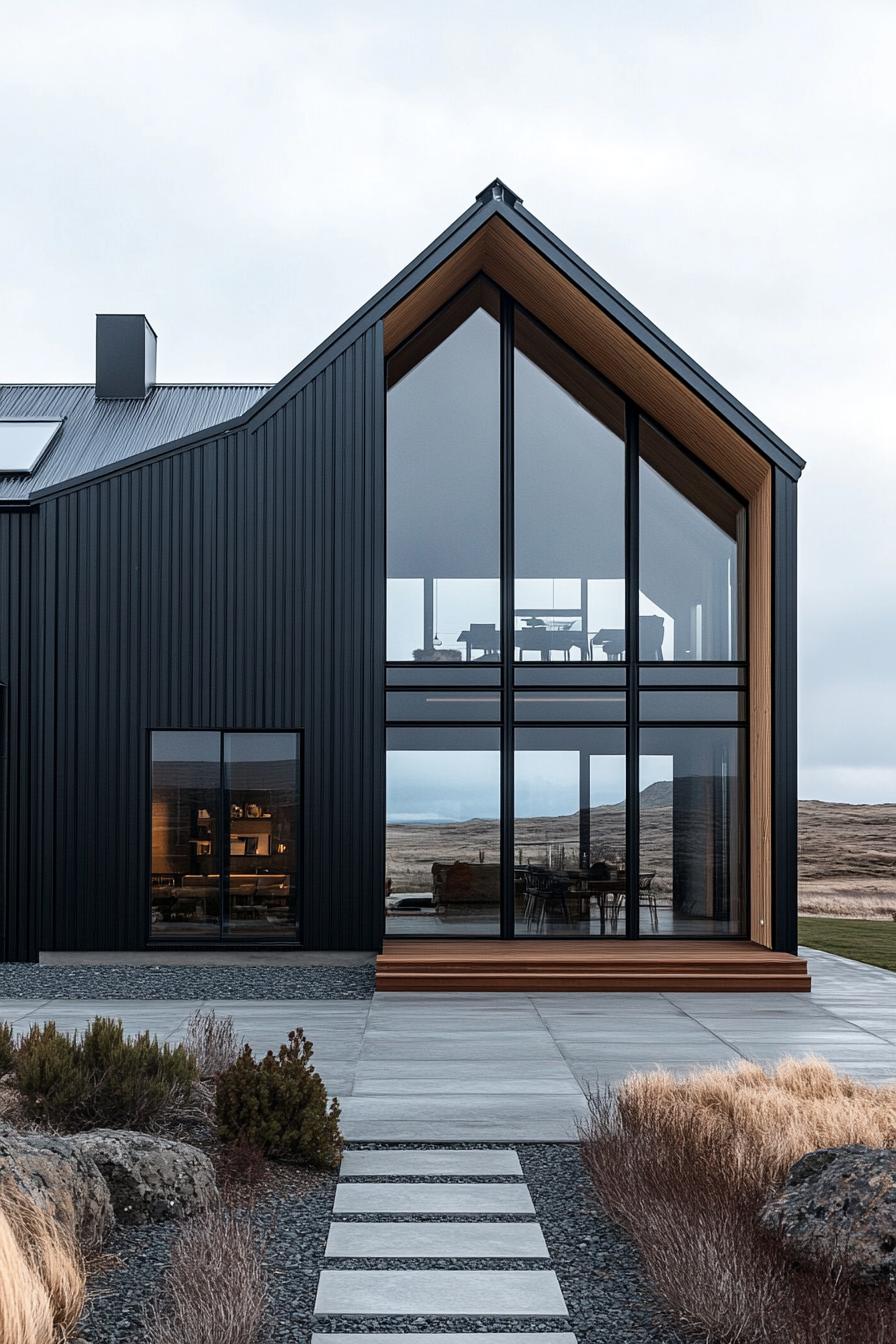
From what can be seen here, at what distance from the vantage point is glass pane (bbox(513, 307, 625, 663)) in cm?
1285

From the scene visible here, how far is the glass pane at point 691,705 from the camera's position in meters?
12.8

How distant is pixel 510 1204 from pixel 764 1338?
63.4 inches

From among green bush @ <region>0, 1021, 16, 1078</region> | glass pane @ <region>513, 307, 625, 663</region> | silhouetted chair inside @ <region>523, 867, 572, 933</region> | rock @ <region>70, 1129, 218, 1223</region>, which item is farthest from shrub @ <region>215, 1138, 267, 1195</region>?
glass pane @ <region>513, 307, 625, 663</region>

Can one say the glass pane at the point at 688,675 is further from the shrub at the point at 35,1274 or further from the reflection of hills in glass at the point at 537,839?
the shrub at the point at 35,1274

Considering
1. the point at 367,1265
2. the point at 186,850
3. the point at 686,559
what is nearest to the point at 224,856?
the point at 186,850

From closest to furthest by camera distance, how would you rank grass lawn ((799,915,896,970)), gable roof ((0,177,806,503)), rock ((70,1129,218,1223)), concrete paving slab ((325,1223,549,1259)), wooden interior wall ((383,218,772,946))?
1. concrete paving slab ((325,1223,549,1259))
2. rock ((70,1129,218,1223))
3. gable roof ((0,177,806,503))
4. wooden interior wall ((383,218,772,946))
5. grass lawn ((799,915,896,970))

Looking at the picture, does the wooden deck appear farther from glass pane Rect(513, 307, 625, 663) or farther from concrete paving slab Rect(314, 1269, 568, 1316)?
concrete paving slab Rect(314, 1269, 568, 1316)

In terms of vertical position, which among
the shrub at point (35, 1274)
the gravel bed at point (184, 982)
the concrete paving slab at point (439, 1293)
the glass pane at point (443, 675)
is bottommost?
the gravel bed at point (184, 982)

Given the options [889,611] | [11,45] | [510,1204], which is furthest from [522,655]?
[889,611]

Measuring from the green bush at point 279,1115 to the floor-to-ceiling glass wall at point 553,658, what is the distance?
6.82 meters

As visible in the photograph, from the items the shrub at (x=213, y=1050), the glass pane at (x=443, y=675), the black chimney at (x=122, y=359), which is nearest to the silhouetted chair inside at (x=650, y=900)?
the glass pane at (x=443, y=675)

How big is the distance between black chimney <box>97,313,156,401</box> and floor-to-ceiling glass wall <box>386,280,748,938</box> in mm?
5791

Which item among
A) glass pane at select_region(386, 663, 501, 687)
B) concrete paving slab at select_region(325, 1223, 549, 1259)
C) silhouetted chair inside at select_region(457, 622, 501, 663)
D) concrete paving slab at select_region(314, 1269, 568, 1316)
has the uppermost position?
silhouetted chair inside at select_region(457, 622, 501, 663)

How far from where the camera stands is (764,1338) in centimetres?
363
